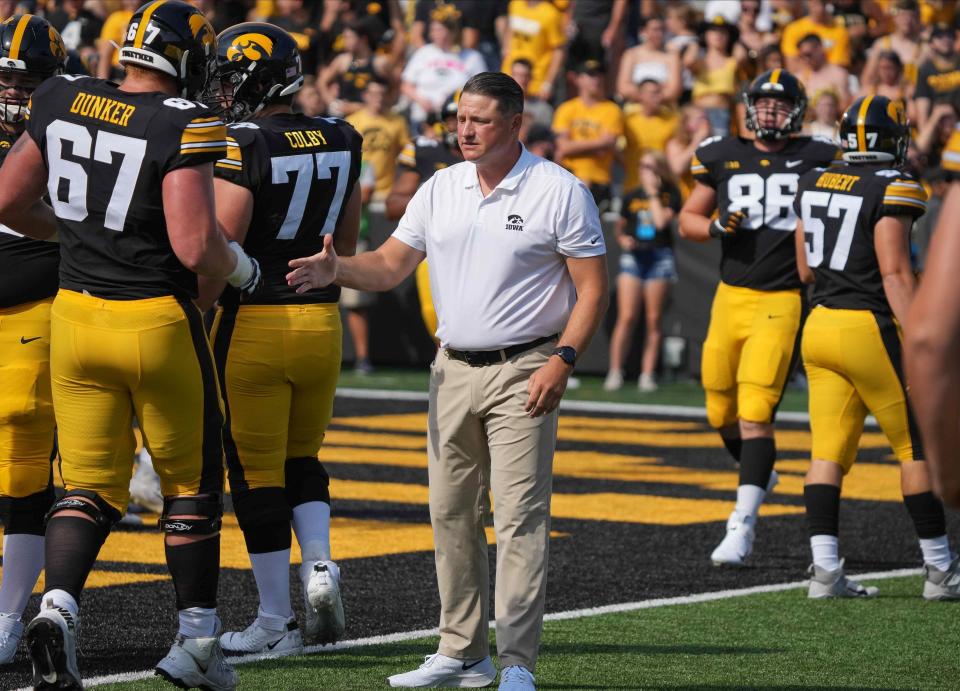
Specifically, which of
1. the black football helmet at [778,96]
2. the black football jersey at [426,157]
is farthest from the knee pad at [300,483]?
the black football jersey at [426,157]

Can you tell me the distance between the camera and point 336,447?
11.7 metres

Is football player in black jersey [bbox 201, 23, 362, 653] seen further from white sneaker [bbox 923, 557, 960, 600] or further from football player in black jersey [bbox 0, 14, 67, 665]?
white sneaker [bbox 923, 557, 960, 600]

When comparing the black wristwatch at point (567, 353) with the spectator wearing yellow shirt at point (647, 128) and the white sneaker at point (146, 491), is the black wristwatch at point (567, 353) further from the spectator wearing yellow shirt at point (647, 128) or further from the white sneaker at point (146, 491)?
the spectator wearing yellow shirt at point (647, 128)

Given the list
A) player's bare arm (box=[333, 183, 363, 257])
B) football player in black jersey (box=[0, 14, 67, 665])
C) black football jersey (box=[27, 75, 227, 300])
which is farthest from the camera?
player's bare arm (box=[333, 183, 363, 257])

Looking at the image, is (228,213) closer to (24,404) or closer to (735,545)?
(24,404)

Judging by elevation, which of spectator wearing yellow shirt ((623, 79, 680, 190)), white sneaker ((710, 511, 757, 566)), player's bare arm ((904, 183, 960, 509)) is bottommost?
white sneaker ((710, 511, 757, 566))

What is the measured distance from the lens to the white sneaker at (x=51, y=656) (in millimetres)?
4496

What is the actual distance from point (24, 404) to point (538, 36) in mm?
12902

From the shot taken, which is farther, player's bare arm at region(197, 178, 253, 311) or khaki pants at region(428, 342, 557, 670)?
player's bare arm at region(197, 178, 253, 311)

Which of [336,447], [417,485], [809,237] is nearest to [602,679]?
[809,237]

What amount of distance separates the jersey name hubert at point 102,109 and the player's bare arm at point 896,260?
11.0 feet

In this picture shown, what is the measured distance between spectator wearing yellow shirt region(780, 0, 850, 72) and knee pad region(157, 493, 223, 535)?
1307cm

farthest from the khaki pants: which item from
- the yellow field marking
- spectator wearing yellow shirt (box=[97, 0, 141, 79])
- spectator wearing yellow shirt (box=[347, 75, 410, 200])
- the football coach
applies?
spectator wearing yellow shirt (box=[97, 0, 141, 79])

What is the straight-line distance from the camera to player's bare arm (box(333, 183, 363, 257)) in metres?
6.12
